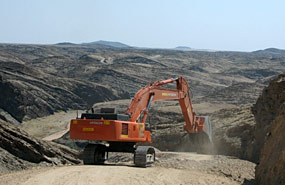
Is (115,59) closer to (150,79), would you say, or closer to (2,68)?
(150,79)

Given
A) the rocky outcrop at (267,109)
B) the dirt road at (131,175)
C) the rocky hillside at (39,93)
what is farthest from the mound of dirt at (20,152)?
the rocky hillside at (39,93)

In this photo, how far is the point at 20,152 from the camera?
14.7 meters

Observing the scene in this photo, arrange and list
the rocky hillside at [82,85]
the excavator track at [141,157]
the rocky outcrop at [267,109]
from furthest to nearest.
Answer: the rocky hillside at [82,85] → the rocky outcrop at [267,109] → the excavator track at [141,157]

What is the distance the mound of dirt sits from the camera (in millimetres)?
13789

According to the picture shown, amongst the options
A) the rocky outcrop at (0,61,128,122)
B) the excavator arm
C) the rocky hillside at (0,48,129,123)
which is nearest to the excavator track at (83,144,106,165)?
the excavator arm

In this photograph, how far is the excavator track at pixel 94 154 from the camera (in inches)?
526

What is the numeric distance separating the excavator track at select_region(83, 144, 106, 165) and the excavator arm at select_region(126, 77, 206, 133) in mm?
1337

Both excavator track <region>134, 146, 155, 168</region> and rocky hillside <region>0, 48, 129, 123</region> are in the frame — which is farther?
rocky hillside <region>0, 48, 129, 123</region>

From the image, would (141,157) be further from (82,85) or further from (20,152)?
(82,85)

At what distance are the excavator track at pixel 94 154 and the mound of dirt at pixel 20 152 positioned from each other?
196cm

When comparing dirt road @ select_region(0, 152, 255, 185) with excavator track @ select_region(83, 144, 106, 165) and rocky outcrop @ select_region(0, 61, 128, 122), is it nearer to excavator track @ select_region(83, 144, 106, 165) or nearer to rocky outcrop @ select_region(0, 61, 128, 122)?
excavator track @ select_region(83, 144, 106, 165)

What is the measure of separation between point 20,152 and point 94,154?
271 centimetres

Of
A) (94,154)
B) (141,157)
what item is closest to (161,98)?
(94,154)

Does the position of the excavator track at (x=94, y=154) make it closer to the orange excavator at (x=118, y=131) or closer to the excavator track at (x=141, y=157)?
the orange excavator at (x=118, y=131)
